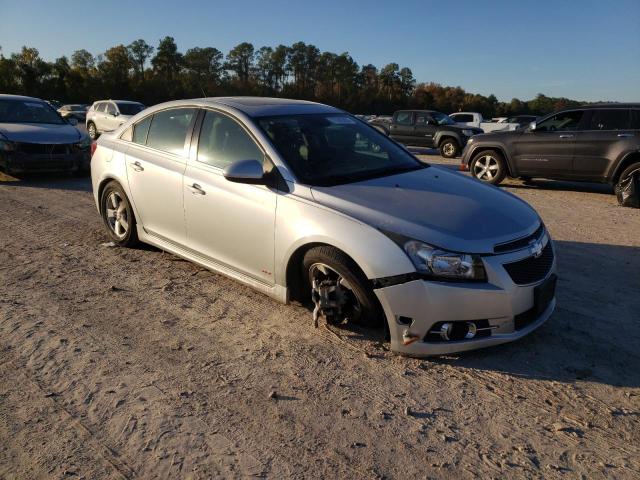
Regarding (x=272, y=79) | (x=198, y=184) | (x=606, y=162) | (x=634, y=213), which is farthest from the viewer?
(x=272, y=79)

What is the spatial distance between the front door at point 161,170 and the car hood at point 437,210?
1601 millimetres

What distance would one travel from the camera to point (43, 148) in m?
9.58

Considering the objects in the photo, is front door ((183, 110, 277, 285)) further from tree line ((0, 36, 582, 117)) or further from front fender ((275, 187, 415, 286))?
tree line ((0, 36, 582, 117))

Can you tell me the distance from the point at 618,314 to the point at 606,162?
587 centimetres

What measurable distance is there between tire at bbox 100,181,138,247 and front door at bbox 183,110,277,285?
1.18 meters

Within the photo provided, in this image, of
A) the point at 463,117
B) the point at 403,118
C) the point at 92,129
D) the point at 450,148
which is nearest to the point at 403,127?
the point at 403,118

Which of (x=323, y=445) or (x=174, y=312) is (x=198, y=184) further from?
(x=323, y=445)

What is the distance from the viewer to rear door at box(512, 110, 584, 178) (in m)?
9.46

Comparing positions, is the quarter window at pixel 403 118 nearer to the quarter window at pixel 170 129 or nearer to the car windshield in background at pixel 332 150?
the car windshield in background at pixel 332 150

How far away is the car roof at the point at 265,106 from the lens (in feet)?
14.4

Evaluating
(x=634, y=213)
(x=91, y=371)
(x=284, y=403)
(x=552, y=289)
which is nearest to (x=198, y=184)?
(x=91, y=371)

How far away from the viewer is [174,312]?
4066 millimetres

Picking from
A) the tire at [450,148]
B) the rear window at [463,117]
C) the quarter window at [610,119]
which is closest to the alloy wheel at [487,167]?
the quarter window at [610,119]

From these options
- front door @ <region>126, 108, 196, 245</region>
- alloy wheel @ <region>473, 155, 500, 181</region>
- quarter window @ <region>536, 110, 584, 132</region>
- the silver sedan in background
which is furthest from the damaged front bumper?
alloy wheel @ <region>473, 155, 500, 181</region>
